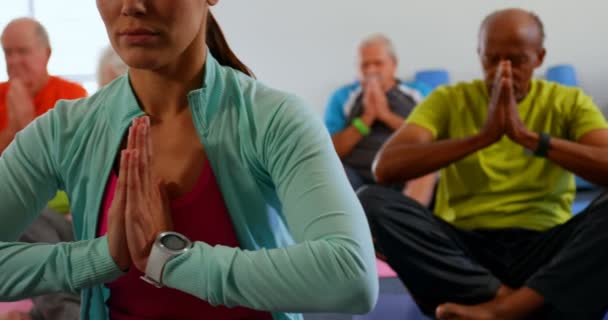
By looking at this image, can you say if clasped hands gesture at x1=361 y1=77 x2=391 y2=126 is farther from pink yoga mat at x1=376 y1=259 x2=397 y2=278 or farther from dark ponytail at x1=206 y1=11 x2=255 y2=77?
dark ponytail at x1=206 y1=11 x2=255 y2=77

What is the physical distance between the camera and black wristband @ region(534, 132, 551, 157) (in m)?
2.15

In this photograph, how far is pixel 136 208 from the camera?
39.9 inches

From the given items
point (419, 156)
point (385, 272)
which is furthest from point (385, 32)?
point (419, 156)

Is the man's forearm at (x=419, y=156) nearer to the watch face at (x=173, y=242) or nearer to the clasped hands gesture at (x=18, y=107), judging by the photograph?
the clasped hands gesture at (x=18, y=107)

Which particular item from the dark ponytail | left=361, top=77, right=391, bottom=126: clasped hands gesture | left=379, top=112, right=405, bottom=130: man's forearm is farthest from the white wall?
the dark ponytail

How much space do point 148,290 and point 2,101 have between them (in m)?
1.85

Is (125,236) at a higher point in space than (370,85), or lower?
higher

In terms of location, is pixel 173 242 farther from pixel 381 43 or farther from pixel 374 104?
pixel 381 43

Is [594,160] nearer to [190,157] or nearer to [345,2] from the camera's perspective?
[190,157]

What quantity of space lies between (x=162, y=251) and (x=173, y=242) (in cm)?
2

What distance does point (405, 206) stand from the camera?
2174mm

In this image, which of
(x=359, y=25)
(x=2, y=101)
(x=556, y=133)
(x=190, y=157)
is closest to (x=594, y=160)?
(x=556, y=133)

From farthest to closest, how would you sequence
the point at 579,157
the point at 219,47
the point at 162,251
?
the point at 579,157
the point at 219,47
the point at 162,251

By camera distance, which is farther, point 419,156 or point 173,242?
point 419,156
